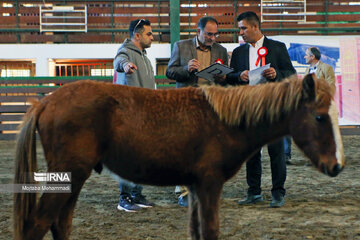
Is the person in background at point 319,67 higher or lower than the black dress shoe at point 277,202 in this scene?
higher

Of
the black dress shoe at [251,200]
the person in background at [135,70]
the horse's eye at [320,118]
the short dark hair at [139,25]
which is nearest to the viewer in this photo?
the horse's eye at [320,118]

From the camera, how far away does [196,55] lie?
436 cm

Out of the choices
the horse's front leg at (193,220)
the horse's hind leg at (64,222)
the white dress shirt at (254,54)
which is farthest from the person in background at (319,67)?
the horse's hind leg at (64,222)

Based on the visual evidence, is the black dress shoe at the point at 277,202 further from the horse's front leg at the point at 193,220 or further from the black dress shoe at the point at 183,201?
the horse's front leg at the point at 193,220

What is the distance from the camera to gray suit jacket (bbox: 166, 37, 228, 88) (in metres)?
4.25

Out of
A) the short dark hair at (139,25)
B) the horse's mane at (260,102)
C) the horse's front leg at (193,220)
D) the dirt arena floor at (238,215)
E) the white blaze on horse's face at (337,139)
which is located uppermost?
the short dark hair at (139,25)

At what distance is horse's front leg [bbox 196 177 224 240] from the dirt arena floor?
0.76 metres

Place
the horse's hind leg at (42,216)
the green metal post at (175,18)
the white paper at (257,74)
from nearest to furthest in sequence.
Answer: the horse's hind leg at (42,216)
the white paper at (257,74)
the green metal post at (175,18)

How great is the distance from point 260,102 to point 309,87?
0.33 m

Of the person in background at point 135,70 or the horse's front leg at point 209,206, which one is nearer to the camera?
the horse's front leg at point 209,206

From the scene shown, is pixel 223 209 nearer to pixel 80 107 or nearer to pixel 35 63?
pixel 80 107

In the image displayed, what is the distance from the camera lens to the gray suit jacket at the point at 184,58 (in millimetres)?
4246

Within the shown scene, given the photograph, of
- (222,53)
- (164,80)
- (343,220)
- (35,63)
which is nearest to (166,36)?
(164,80)

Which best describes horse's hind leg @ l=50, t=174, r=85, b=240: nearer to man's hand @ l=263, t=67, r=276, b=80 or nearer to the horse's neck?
the horse's neck
